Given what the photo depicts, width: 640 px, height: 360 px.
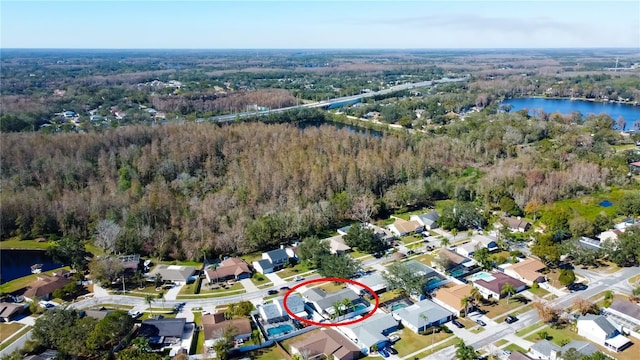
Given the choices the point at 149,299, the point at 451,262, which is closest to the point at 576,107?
the point at 451,262

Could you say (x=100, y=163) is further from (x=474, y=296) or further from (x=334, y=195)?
(x=474, y=296)

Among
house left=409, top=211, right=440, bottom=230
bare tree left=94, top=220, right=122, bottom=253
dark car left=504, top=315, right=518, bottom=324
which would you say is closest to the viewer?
dark car left=504, top=315, right=518, bottom=324

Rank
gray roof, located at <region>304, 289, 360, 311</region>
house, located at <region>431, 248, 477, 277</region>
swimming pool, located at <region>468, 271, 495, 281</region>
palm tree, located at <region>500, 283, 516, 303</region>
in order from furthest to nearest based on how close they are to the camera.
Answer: house, located at <region>431, 248, 477, 277</region>
swimming pool, located at <region>468, 271, 495, 281</region>
palm tree, located at <region>500, 283, 516, 303</region>
gray roof, located at <region>304, 289, 360, 311</region>

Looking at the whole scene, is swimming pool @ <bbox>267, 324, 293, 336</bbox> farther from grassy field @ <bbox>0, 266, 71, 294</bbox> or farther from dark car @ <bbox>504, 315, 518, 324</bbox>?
grassy field @ <bbox>0, 266, 71, 294</bbox>

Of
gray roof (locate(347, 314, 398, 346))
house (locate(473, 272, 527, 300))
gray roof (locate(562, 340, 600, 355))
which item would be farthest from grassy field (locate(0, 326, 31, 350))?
gray roof (locate(562, 340, 600, 355))

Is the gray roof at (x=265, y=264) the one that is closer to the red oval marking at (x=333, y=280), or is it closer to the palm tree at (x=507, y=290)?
the red oval marking at (x=333, y=280)

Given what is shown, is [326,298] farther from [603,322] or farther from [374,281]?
[603,322]

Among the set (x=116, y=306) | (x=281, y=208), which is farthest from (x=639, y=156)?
(x=116, y=306)
